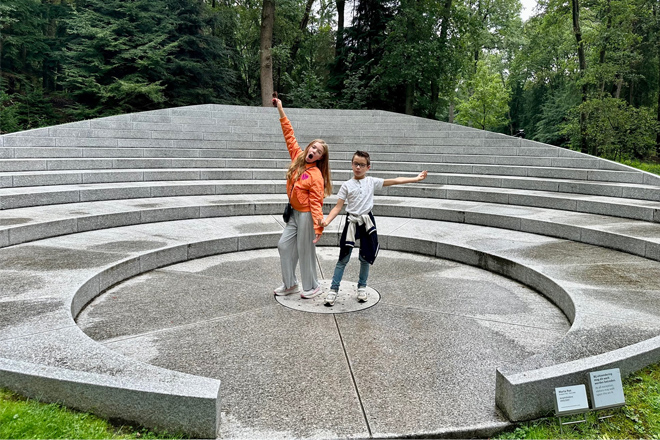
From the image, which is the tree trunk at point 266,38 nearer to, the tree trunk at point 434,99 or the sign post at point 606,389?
the tree trunk at point 434,99

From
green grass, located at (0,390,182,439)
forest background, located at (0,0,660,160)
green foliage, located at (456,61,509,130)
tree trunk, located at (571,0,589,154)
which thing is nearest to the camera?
green grass, located at (0,390,182,439)

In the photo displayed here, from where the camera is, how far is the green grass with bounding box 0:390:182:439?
252 centimetres

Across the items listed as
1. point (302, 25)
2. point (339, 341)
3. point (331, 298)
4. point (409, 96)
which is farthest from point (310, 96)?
point (339, 341)

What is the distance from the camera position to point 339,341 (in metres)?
4.34

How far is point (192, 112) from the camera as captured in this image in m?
16.3

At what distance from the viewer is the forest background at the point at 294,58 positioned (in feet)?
69.4

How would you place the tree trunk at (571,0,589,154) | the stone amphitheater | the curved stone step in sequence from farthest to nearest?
the tree trunk at (571,0,589,154)
the curved stone step
the stone amphitheater

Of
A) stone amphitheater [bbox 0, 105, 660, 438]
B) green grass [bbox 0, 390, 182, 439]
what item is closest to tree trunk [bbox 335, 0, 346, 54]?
stone amphitheater [bbox 0, 105, 660, 438]

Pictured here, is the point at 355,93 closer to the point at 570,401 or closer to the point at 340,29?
the point at 340,29

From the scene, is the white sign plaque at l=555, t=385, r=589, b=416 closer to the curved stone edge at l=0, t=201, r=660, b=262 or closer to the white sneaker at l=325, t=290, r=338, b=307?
the white sneaker at l=325, t=290, r=338, b=307

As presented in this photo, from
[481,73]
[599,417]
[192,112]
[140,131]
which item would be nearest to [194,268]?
[599,417]

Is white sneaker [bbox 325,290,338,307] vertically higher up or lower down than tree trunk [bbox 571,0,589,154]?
lower down

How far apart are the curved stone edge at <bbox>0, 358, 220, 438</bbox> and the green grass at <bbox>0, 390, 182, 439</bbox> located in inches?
2.0

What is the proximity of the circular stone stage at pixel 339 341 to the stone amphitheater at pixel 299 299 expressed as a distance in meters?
0.02
